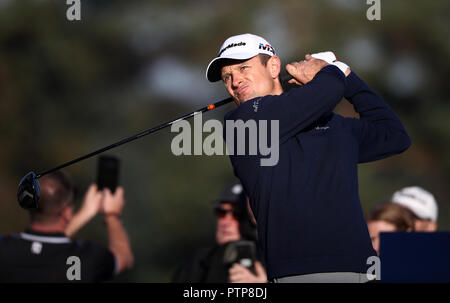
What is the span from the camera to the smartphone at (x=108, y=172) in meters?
4.90

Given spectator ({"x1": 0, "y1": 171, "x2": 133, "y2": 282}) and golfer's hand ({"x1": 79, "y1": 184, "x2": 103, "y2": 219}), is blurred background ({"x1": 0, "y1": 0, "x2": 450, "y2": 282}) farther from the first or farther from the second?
spectator ({"x1": 0, "y1": 171, "x2": 133, "y2": 282})

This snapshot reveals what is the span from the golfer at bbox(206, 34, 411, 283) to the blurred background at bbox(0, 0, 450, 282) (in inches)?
459

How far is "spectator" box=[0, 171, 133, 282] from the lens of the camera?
4.48 m

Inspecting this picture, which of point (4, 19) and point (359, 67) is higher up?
point (4, 19)

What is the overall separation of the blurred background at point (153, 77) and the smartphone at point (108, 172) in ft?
31.6

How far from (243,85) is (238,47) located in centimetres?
19

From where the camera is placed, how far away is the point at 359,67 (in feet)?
49.4

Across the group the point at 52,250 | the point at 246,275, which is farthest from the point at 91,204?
the point at 246,275

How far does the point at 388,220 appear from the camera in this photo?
504 centimetres

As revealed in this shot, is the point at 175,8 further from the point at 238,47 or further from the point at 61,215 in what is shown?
the point at 238,47

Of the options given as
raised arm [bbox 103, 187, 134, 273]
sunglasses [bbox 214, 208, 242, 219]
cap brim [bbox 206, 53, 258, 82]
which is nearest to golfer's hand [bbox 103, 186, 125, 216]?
raised arm [bbox 103, 187, 134, 273]

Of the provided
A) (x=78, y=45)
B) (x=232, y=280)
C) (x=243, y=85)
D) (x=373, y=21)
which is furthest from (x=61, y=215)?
(x=373, y=21)

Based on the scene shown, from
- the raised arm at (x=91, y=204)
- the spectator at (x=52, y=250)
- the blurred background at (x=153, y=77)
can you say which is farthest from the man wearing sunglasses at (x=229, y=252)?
the blurred background at (x=153, y=77)

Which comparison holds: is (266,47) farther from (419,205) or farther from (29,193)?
(419,205)
